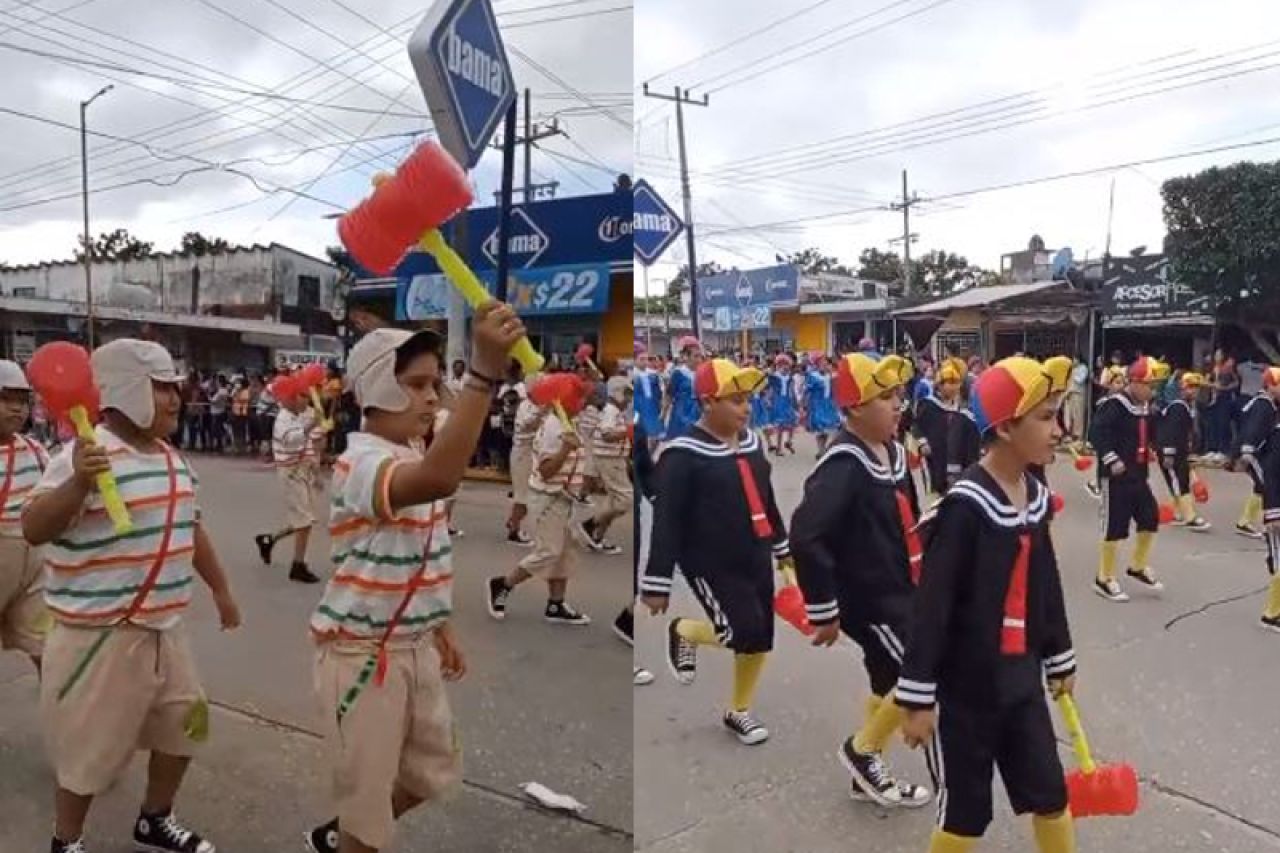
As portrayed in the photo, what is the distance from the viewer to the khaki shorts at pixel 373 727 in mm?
2121

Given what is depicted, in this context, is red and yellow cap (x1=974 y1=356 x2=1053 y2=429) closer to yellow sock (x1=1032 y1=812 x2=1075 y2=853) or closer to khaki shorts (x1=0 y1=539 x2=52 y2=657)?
Result: yellow sock (x1=1032 y1=812 x2=1075 y2=853)

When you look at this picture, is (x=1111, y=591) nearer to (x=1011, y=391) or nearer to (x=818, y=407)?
(x=1011, y=391)

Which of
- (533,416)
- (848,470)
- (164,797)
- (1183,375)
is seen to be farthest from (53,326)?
(1183,375)

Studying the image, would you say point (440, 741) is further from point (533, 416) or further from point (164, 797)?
point (533, 416)

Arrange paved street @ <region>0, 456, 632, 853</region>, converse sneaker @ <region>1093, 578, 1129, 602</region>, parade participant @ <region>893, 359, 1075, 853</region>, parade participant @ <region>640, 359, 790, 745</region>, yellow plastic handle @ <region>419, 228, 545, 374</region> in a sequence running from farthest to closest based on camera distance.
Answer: converse sneaker @ <region>1093, 578, 1129, 602</region>, parade participant @ <region>640, 359, 790, 745</region>, paved street @ <region>0, 456, 632, 853</region>, parade participant @ <region>893, 359, 1075, 853</region>, yellow plastic handle @ <region>419, 228, 545, 374</region>

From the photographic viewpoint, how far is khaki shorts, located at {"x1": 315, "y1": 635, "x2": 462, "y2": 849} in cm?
212

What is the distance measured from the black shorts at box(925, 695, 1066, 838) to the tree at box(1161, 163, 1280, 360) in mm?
3786

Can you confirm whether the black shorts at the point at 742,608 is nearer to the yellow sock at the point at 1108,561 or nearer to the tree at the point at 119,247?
the tree at the point at 119,247

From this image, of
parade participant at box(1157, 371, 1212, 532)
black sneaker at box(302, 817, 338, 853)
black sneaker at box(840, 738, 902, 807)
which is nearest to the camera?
black sneaker at box(302, 817, 338, 853)

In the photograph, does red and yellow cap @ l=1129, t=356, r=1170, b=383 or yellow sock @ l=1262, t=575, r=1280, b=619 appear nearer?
yellow sock @ l=1262, t=575, r=1280, b=619

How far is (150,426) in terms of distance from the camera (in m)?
2.51

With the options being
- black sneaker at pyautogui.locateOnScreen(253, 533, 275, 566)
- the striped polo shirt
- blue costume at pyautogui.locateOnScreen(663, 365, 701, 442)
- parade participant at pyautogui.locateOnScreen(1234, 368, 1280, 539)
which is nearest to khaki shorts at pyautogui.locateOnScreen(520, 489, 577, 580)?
blue costume at pyautogui.locateOnScreen(663, 365, 701, 442)

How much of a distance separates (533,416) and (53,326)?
2.91 m

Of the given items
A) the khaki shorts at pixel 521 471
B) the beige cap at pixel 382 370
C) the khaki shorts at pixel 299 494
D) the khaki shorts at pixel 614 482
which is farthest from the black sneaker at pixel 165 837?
the khaki shorts at pixel 521 471
